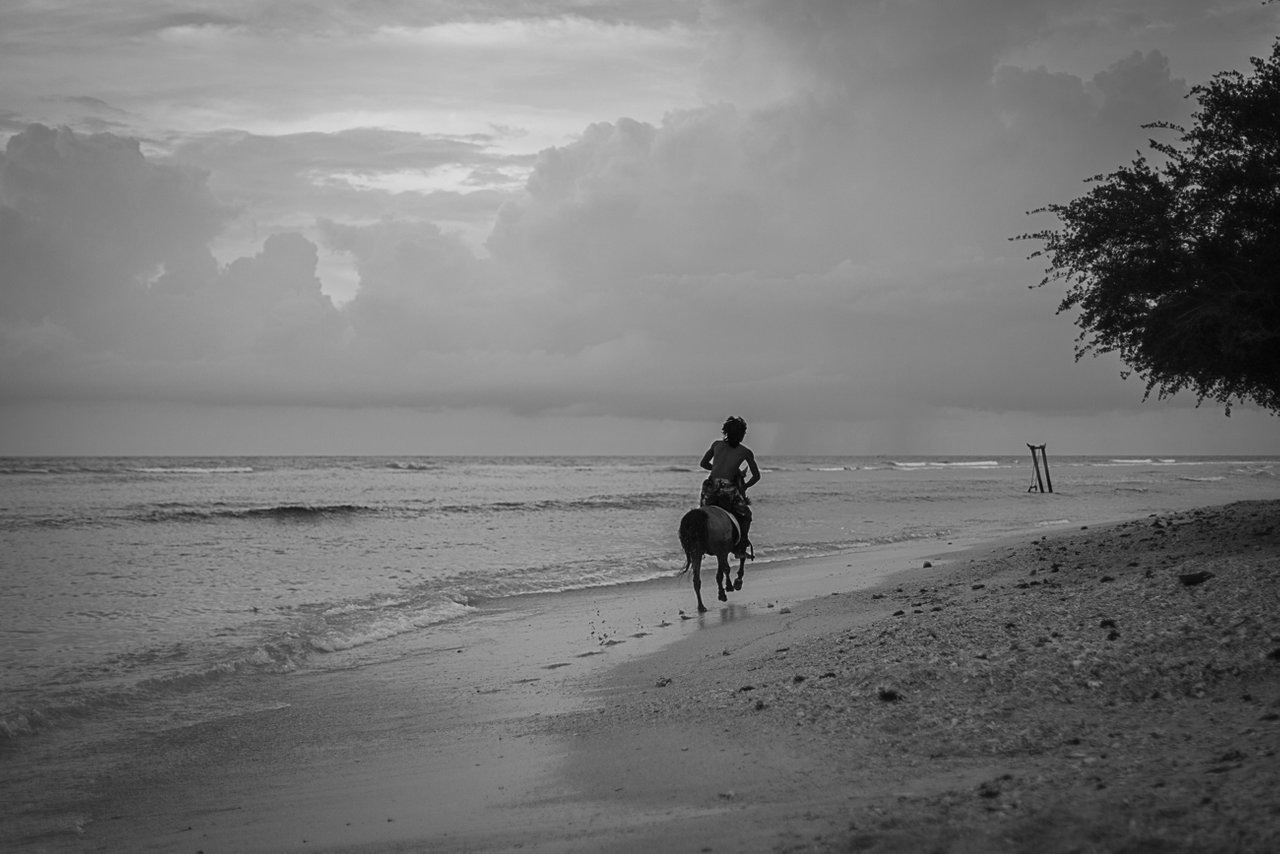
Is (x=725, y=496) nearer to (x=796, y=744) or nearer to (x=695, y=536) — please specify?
(x=695, y=536)

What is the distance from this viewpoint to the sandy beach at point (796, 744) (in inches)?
167

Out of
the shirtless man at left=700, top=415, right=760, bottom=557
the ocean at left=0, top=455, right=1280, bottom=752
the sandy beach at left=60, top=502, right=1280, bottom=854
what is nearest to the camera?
the sandy beach at left=60, top=502, right=1280, bottom=854

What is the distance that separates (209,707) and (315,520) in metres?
28.4

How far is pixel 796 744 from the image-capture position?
5688 mm

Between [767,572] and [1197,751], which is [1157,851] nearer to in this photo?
[1197,751]

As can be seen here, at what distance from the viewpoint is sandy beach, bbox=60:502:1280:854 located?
4.24 meters

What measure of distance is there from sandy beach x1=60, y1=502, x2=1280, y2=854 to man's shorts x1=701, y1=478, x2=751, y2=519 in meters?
4.35

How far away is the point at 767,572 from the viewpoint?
18.7 meters

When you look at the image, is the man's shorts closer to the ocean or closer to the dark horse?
the dark horse

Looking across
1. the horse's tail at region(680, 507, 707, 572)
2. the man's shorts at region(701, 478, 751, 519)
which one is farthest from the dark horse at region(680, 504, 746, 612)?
the man's shorts at region(701, 478, 751, 519)

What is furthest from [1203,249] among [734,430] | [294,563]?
[294,563]

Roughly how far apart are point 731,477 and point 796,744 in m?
9.15

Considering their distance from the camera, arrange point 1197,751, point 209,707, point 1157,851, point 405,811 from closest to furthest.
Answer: point 1157,851 → point 1197,751 → point 405,811 → point 209,707

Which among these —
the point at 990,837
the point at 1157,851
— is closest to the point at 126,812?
the point at 990,837
